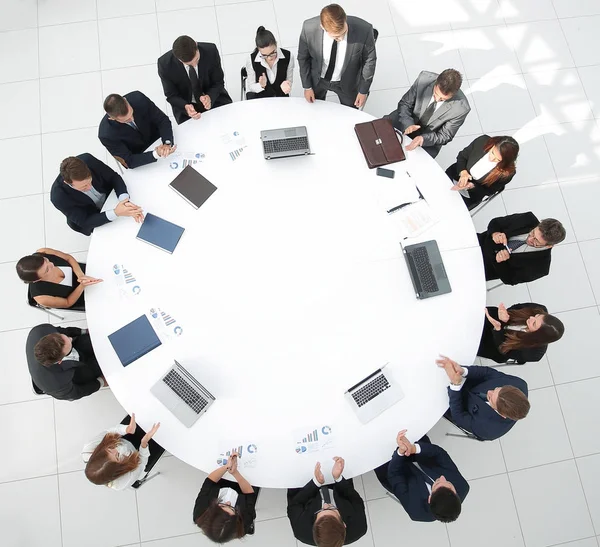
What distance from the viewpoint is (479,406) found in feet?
10.3

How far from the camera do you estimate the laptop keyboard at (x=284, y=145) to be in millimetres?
3490

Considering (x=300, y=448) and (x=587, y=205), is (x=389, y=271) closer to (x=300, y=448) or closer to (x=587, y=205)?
(x=300, y=448)

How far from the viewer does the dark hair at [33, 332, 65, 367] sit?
2922 millimetres

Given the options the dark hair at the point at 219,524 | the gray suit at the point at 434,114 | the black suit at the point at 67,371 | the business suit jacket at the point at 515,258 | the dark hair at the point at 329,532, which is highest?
the gray suit at the point at 434,114

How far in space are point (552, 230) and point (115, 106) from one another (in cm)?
306

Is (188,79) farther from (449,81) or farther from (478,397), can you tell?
(478,397)

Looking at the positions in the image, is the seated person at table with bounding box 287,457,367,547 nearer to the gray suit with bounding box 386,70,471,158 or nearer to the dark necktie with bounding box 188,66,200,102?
the gray suit with bounding box 386,70,471,158

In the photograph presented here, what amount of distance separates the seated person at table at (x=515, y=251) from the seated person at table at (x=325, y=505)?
191cm

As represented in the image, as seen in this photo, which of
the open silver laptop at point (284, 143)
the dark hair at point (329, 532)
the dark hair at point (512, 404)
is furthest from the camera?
the open silver laptop at point (284, 143)

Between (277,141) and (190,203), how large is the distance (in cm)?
78

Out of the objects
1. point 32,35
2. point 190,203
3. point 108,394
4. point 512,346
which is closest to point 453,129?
point 512,346

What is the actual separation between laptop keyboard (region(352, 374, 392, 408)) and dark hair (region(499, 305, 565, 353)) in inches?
38.0

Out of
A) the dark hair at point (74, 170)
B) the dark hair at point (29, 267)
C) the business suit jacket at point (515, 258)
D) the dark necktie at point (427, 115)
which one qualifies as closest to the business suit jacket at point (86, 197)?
the dark hair at point (74, 170)

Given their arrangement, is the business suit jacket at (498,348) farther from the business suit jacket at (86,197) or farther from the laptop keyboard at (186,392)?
the business suit jacket at (86,197)
